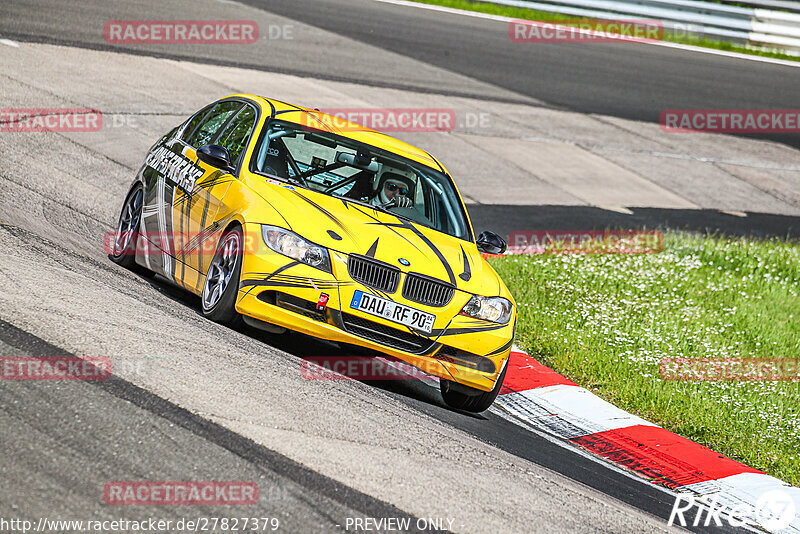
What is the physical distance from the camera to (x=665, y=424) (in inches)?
312

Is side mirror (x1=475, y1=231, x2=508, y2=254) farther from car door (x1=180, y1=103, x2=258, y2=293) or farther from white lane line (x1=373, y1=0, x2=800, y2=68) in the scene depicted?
white lane line (x1=373, y1=0, x2=800, y2=68)

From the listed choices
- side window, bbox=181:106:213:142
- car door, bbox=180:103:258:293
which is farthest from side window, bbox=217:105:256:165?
side window, bbox=181:106:213:142

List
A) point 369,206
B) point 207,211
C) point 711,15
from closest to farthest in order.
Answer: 1. point 207,211
2. point 369,206
3. point 711,15

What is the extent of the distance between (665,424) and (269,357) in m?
3.26

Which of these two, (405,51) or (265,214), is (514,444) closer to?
(265,214)

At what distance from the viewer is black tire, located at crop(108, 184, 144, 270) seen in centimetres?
841

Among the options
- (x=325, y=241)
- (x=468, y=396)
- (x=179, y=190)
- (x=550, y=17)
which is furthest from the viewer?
(x=550, y=17)

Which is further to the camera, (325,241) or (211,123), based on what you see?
(211,123)

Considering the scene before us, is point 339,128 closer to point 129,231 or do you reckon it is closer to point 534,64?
point 129,231

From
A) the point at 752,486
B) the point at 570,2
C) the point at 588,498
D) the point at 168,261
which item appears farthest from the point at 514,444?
the point at 570,2

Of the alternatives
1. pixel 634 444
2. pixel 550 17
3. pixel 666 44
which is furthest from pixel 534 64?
pixel 634 444

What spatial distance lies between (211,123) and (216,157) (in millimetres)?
1207

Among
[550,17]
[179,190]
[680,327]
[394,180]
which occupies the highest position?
[550,17]

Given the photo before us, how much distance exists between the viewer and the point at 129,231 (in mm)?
8500
